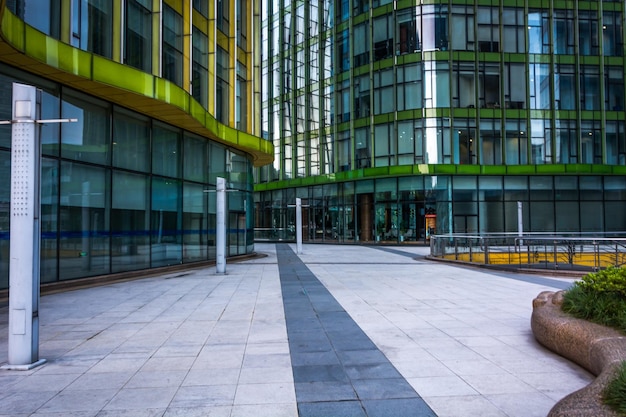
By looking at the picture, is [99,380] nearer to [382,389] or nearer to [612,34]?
[382,389]

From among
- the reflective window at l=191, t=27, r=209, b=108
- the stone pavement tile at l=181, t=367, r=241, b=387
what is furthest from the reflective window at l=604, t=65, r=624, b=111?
the stone pavement tile at l=181, t=367, r=241, b=387

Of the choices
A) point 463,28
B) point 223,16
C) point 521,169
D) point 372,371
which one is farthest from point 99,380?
point 463,28

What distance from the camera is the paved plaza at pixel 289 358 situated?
4.66 m

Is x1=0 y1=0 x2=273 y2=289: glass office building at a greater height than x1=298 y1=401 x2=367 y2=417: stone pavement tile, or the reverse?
x1=0 y1=0 x2=273 y2=289: glass office building

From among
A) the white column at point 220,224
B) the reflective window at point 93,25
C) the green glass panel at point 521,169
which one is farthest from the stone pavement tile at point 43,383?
the green glass panel at point 521,169

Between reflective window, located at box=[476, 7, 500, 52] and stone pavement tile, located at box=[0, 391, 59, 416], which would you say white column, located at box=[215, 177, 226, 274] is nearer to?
stone pavement tile, located at box=[0, 391, 59, 416]

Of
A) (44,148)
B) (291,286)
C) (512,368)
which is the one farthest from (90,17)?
(512,368)

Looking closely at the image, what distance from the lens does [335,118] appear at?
42.0 metres

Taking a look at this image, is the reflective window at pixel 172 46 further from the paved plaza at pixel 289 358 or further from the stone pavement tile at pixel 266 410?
the stone pavement tile at pixel 266 410

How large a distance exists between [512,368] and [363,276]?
991 centimetres

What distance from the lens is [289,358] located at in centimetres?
621

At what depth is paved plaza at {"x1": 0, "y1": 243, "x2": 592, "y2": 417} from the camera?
4.66 m

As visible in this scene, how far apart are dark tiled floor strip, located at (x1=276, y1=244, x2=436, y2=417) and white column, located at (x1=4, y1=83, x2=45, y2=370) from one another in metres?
3.36

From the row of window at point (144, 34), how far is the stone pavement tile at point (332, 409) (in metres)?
12.0
